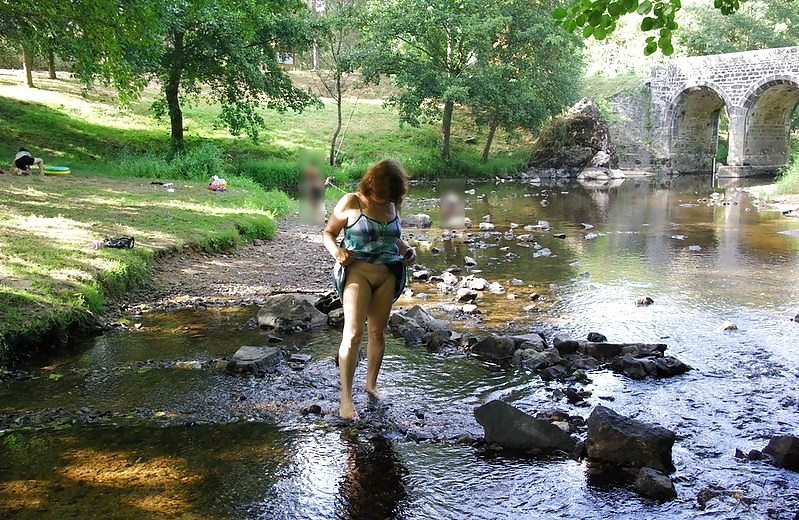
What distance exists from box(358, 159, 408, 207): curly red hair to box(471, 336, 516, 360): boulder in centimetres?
258

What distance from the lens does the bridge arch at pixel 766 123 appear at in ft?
126

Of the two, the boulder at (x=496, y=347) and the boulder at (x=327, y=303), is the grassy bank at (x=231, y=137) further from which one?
the boulder at (x=496, y=347)

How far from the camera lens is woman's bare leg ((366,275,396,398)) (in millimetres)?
5887

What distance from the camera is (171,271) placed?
35.7 feet

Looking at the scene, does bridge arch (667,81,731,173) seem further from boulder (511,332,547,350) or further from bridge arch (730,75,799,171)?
boulder (511,332,547,350)

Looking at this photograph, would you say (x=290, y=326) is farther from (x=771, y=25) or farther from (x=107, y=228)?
(x=771, y=25)

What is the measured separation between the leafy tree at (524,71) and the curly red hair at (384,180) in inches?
1192

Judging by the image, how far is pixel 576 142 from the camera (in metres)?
39.5

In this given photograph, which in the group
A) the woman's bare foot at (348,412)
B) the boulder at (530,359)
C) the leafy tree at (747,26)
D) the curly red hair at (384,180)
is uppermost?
the leafy tree at (747,26)

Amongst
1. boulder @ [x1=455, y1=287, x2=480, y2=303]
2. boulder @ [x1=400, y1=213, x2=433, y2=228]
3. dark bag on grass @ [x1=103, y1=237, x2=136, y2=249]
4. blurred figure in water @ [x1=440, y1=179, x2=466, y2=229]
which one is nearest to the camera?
boulder @ [x1=455, y1=287, x2=480, y2=303]

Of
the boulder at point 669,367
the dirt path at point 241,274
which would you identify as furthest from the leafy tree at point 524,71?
the boulder at point 669,367

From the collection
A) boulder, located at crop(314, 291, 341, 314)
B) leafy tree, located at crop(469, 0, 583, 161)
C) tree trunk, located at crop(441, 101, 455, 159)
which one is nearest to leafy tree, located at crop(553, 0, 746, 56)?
boulder, located at crop(314, 291, 341, 314)

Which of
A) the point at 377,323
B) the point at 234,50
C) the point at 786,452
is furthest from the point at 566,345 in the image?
the point at 234,50

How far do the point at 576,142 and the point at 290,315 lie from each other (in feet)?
111
